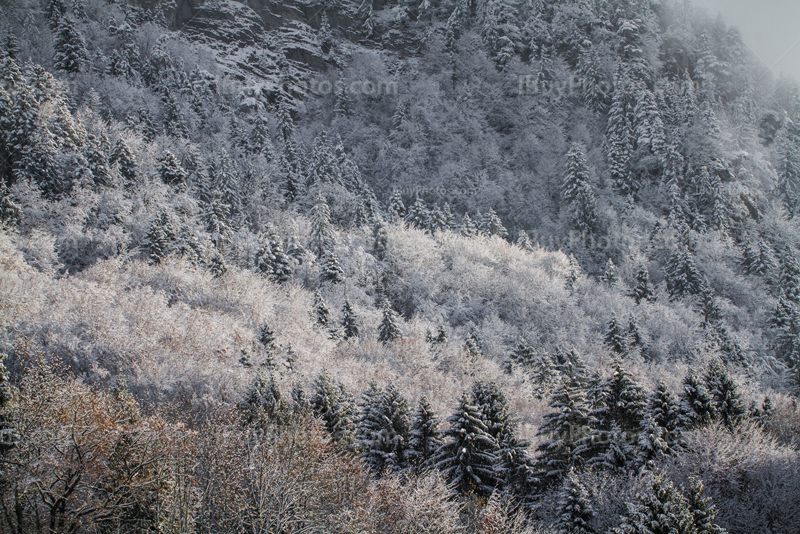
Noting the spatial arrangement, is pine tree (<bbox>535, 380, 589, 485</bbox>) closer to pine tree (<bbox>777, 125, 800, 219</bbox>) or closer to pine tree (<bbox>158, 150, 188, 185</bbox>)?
pine tree (<bbox>158, 150, 188, 185</bbox>)

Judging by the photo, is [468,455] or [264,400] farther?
[264,400]

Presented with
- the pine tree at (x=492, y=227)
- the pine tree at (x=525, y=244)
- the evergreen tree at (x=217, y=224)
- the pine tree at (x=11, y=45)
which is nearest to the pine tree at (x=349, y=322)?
the evergreen tree at (x=217, y=224)

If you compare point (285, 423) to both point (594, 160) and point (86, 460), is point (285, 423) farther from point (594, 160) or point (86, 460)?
point (594, 160)

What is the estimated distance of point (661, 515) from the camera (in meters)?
15.0

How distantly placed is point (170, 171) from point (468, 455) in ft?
177

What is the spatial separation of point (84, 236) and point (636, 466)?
4900 centimetres

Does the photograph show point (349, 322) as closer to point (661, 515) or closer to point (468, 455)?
point (468, 455)

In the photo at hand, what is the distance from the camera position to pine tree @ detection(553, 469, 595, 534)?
18.6 metres

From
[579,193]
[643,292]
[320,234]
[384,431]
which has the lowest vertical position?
[320,234]

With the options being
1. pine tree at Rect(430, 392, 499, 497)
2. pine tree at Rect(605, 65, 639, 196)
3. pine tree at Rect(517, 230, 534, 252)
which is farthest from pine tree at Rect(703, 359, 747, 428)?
pine tree at Rect(605, 65, 639, 196)

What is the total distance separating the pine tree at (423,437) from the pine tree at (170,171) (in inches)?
1964

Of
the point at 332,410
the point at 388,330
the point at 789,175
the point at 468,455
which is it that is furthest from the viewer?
the point at 789,175

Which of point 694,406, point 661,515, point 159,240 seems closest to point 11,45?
point 159,240

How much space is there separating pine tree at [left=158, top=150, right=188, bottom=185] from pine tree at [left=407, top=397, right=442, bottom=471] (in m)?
49.9
